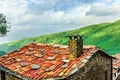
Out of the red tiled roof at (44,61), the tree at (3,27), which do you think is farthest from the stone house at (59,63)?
the tree at (3,27)

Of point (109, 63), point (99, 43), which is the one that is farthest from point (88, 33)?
point (109, 63)

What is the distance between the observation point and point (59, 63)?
69.9 feet

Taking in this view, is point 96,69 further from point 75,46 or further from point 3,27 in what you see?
point 3,27

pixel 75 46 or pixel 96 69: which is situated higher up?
pixel 75 46

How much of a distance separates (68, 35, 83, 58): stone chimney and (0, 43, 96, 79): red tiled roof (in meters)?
0.31

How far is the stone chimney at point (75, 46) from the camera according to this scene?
2194 centimetres

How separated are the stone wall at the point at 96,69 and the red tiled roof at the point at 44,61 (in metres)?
0.51

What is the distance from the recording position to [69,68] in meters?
20.0

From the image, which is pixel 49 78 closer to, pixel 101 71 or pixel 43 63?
pixel 43 63

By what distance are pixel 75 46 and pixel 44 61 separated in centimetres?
262

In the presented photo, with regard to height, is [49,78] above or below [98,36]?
above

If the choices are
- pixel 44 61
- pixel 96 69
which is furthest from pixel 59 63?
pixel 96 69

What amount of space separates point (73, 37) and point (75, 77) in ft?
12.6

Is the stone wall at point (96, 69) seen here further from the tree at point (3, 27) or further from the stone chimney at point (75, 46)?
the tree at point (3, 27)
